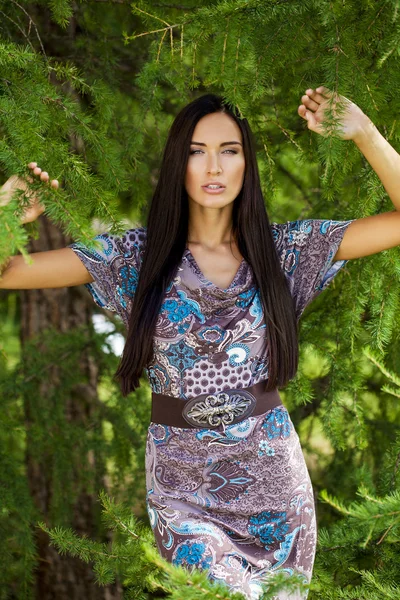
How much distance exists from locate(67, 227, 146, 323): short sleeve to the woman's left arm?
1.78 ft

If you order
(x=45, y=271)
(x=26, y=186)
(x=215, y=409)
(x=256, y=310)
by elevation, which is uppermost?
(x=26, y=186)

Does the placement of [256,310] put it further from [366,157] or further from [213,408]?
[366,157]

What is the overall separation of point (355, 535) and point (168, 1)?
1.96 meters

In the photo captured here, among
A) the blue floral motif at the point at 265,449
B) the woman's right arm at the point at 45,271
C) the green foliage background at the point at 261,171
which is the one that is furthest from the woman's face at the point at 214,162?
the blue floral motif at the point at 265,449

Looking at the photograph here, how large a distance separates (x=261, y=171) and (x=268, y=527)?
45.6 inches

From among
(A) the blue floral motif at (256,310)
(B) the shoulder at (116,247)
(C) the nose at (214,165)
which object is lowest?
(A) the blue floral motif at (256,310)

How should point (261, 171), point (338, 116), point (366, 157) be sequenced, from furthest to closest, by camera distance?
point (261, 171), point (366, 157), point (338, 116)

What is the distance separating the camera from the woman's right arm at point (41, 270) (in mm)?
2020

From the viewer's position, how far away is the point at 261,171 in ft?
9.02

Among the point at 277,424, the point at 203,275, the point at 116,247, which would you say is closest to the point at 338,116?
the point at 203,275

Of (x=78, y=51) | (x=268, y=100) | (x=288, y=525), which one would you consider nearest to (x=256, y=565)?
(x=288, y=525)

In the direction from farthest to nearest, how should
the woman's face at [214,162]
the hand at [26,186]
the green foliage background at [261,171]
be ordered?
the woman's face at [214,162] → the green foliage background at [261,171] → the hand at [26,186]

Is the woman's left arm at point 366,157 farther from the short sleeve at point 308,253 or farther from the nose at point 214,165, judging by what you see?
the nose at point 214,165

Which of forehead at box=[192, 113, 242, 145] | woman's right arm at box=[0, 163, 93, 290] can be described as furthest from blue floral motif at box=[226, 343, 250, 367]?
forehead at box=[192, 113, 242, 145]
